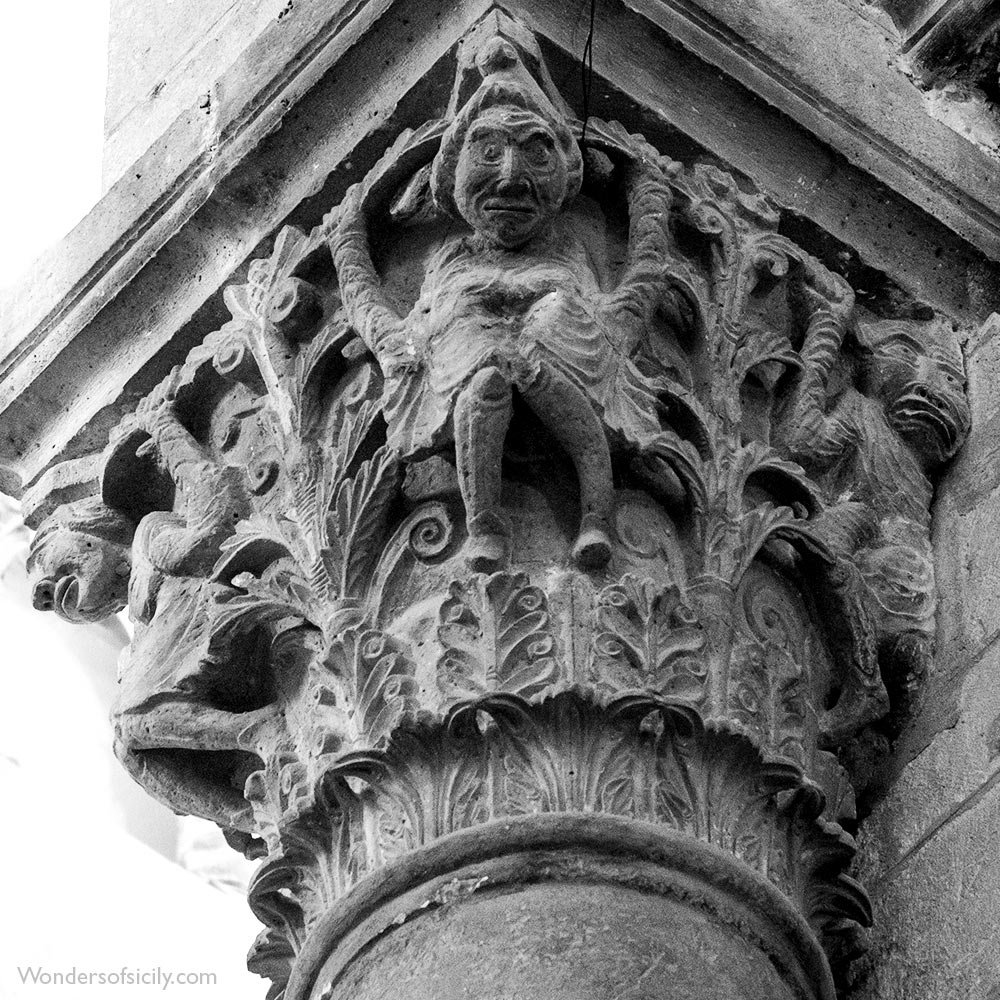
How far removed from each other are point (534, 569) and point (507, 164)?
22.6 inches

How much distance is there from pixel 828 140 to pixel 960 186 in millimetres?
237

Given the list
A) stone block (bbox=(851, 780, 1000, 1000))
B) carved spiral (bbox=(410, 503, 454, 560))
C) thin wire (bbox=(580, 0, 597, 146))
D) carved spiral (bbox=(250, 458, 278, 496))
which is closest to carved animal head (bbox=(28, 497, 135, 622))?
carved spiral (bbox=(250, 458, 278, 496))

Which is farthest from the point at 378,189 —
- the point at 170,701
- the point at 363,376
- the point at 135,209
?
the point at 170,701

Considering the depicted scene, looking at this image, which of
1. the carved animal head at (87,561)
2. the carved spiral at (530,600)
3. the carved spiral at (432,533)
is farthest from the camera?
the carved animal head at (87,561)

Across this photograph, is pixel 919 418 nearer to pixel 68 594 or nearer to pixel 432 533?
pixel 432 533

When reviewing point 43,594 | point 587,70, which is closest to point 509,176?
point 587,70

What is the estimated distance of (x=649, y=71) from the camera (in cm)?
334

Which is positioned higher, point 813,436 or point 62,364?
point 813,436

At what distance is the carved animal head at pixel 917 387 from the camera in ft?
11.0

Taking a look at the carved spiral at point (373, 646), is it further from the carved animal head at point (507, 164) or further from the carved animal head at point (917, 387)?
the carved animal head at point (917, 387)

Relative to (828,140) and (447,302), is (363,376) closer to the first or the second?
(447,302)

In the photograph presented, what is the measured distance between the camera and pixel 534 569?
2.84 m

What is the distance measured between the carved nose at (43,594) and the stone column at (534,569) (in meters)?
0.08

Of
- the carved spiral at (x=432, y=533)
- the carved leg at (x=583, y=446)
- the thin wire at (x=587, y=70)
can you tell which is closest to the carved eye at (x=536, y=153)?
the thin wire at (x=587, y=70)
